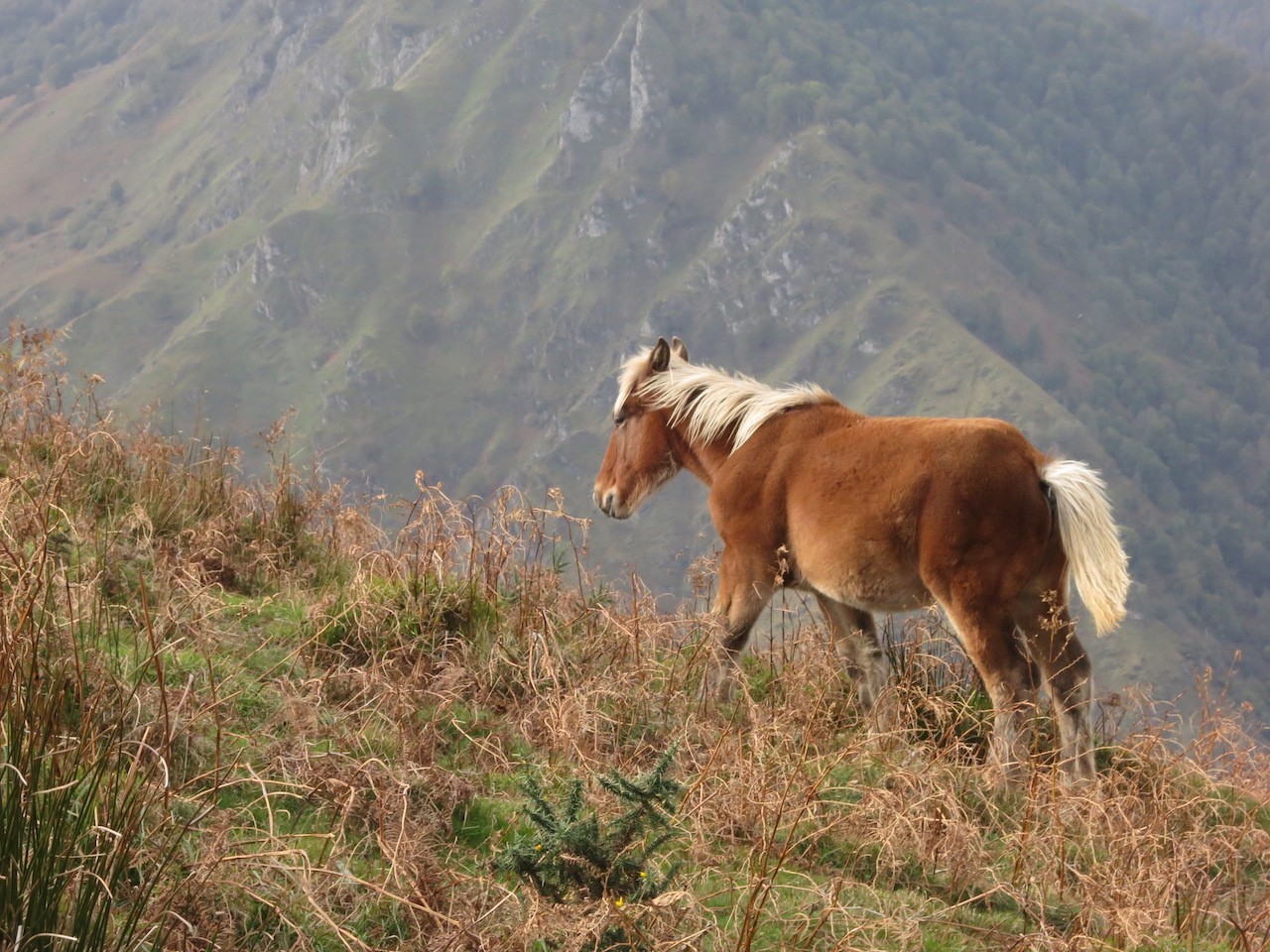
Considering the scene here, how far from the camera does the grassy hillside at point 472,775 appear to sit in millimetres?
3422

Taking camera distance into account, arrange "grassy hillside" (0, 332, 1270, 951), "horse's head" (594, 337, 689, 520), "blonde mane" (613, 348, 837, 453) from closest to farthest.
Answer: "grassy hillside" (0, 332, 1270, 951), "blonde mane" (613, 348, 837, 453), "horse's head" (594, 337, 689, 520)

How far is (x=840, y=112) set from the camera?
18312 cm

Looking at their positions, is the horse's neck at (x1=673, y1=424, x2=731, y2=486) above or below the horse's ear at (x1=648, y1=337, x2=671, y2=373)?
below

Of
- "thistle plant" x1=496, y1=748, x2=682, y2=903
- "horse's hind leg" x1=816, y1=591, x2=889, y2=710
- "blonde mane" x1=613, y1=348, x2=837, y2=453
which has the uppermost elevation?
"blonde mane" x1=613, y1=348, x2=837, y2=453

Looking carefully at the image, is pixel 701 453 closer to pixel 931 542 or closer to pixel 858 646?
pixel 858 646

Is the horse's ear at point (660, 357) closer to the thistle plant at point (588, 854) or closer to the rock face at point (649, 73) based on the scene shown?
the thistle plant at point (588, 854)

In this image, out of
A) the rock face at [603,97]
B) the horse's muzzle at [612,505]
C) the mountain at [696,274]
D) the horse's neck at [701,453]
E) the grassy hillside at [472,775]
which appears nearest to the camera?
the grassy hillside at [472,775]

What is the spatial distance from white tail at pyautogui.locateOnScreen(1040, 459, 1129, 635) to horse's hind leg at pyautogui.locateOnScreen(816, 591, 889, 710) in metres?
1.37

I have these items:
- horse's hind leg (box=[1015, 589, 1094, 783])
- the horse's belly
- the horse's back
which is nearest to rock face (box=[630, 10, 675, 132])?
the horse's back

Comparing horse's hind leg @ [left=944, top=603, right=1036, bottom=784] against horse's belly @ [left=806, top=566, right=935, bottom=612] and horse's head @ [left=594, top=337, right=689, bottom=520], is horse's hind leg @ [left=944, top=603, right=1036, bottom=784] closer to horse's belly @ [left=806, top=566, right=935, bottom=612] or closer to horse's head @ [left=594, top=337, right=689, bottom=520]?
horse's belly @ [left=806, top=566, right=935, bottom=612]

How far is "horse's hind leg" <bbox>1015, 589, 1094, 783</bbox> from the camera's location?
238 inches

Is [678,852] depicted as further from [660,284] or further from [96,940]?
[660,284]

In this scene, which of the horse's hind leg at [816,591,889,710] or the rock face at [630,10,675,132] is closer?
the horse's hind leg at [816,591,889,710]

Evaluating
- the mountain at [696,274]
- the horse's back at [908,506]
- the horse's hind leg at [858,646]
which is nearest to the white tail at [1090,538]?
the horse's back at [908,506]
